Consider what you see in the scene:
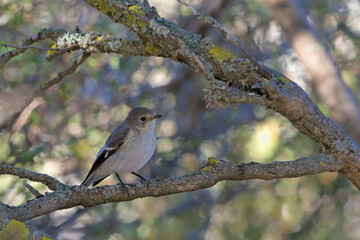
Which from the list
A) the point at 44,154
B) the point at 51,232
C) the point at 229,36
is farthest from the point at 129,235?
the point at 229,36

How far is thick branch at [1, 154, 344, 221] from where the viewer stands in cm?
271

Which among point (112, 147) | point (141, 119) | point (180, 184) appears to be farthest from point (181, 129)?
point (180, 184)

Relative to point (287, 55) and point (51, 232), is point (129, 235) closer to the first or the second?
point (51, 232)

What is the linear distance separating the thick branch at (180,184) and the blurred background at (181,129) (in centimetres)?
257

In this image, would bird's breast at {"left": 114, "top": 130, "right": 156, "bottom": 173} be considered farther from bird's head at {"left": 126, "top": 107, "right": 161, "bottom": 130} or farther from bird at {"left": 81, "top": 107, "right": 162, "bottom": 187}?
bird's head at {"left": 126, "top": 107, "right": 161, "bottom": 130}

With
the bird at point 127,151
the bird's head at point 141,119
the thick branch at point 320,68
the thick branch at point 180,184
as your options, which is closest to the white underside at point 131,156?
the bird at point 127,151

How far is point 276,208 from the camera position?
20.2 feet

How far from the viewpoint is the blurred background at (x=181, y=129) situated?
18.5 feet

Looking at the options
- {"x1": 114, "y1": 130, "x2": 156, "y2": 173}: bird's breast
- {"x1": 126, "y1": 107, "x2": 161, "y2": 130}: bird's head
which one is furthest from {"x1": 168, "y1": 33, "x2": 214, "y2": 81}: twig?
{"x1": 126, "y1": 107, "x2": 161, "y2": 130}: bird's head

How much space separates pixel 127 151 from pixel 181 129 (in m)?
2.18

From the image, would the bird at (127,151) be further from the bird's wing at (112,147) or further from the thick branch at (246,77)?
the thick branch at (246,77)

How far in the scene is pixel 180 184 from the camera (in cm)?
285

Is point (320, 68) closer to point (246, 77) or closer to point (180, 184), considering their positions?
point (246, 77)

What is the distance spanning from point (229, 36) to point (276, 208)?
3744mm
